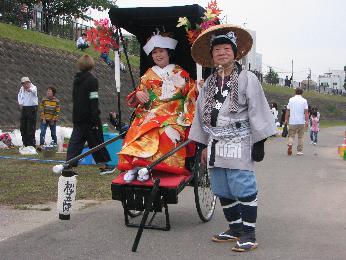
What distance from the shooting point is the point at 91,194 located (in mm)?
7602

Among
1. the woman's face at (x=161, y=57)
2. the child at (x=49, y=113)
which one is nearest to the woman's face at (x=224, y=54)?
the woman's face at (x=161, y=57)

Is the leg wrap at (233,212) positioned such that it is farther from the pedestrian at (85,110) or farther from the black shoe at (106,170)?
the black shoe at (106,170)

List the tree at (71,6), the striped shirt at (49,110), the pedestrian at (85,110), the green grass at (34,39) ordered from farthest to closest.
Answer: the tree at (71,6) → the green grass at (34,39) → the striped shirt at (49,110) → the pedestrian at (85,110)

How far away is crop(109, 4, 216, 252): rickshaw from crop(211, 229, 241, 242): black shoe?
54 cm

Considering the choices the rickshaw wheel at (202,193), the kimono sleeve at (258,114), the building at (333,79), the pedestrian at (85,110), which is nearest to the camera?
the kimono sleeve at (258,114)

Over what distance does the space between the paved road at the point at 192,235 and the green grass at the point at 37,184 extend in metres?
0.81

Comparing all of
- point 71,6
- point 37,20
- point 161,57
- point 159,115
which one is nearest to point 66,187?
point 159,115

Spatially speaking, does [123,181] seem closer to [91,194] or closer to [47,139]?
[91,194]

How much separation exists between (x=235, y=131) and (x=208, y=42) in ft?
3.49

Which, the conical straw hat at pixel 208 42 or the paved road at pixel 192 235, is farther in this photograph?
the conical straw hat at pixel 208 42

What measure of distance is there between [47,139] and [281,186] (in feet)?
26.1

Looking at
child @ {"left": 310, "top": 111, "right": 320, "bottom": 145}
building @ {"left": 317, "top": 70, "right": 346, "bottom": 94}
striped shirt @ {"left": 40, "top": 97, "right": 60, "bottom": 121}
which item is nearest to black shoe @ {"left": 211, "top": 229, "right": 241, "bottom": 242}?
striped shirt @ {"left": 40, "top": 97, "right": 60, "bottom": 121}

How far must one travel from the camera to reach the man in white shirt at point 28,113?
44.0 ft

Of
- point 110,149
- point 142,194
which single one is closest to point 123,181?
point 142,194
